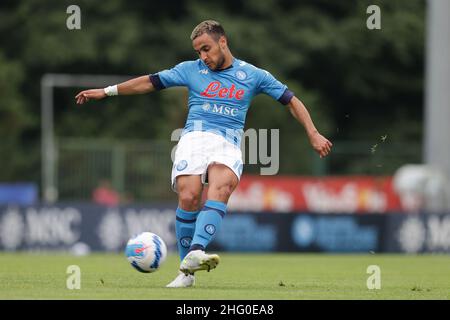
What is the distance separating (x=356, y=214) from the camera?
2409 cm

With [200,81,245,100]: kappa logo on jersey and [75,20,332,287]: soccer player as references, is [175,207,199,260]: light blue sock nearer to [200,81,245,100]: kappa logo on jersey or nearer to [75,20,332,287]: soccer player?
[75,20,332,287]: soccer player

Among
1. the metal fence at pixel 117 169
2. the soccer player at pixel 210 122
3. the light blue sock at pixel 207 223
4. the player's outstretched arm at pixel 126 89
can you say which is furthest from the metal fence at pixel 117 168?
the light blue sock at pixel 207 223

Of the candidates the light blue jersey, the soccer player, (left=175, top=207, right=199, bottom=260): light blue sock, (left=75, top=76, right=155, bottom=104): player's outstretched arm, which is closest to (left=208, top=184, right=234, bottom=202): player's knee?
the soccer player

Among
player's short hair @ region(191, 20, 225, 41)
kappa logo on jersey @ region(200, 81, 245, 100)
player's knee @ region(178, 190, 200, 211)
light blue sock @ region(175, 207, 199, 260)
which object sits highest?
player's short hair @ region(191, 20, 225, 41)

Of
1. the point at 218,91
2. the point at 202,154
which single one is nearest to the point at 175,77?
the point at 218,91

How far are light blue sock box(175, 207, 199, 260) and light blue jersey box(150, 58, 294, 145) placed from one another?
28.0 inches

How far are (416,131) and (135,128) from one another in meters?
9.40

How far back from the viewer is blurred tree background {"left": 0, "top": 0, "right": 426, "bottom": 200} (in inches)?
1487

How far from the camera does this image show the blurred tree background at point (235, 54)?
37.8 meters

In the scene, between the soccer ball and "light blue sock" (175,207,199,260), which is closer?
the soccer ball

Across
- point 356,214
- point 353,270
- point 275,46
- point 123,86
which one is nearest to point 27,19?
point 275,46

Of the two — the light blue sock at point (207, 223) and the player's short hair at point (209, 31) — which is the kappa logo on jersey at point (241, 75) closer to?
the player's short hair at point (209, 31)

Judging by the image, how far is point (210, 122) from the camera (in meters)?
11.4

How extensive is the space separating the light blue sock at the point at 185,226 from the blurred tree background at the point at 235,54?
23.9 metres
